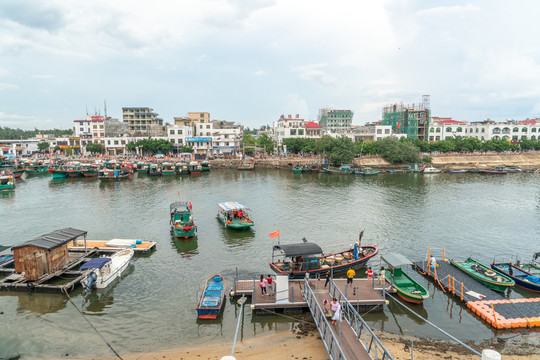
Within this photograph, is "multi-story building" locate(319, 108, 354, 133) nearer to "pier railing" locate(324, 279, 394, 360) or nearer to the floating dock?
the floating dock

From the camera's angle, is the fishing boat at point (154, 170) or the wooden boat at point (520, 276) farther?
the fishing boat at point (154, 170)

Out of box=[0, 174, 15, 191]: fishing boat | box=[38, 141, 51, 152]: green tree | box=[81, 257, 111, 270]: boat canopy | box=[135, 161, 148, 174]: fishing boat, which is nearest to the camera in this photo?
box=[81, 257, 111, 270]: boat canopy

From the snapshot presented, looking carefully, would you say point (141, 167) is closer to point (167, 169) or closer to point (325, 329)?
point (167, 169)

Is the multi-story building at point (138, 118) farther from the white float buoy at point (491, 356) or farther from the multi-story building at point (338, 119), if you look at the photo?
the white float buoy at point (491, 356)

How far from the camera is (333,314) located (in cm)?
1504

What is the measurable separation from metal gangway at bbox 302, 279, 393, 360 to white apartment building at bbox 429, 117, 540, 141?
10446 cm

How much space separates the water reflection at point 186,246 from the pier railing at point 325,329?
11.4 meters

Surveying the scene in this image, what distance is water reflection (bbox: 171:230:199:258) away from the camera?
26.0 m

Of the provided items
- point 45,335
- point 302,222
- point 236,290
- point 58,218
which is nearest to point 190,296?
point 236,290

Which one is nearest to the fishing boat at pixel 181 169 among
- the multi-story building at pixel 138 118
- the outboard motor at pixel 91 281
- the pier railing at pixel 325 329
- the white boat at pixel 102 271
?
the multi-story building at pixel 138 118

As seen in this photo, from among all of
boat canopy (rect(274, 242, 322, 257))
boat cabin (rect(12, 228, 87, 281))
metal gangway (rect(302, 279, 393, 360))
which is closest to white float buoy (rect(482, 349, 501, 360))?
metal gangway (rect(302, 279, 393, 360))

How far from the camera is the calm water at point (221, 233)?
53.1 ft

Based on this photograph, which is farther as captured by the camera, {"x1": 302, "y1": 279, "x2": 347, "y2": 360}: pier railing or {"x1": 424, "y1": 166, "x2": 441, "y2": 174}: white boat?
{"x1": 424, "y1": 166, "x2": 441, "y2": 174}: white boat

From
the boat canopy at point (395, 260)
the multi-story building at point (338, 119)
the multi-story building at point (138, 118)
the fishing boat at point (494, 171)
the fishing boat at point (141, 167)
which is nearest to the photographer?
the boat canopy at point (395, 260)
